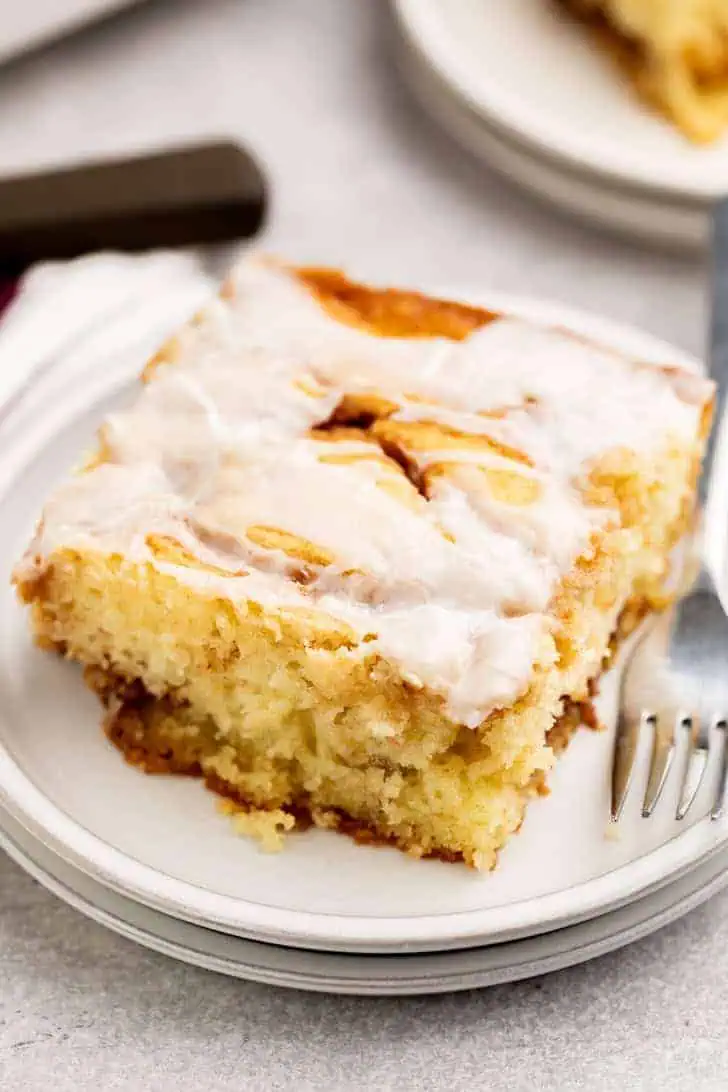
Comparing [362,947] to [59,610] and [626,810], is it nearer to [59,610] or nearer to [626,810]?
[626,810]

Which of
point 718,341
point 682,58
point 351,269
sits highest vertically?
point 682,58

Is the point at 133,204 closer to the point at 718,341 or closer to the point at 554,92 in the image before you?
the point at 554,92

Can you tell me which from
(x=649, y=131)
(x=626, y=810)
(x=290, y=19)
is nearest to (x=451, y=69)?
(x=649, y=131)

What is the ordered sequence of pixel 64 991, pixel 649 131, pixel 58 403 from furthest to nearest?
pixel 649 131
pixel 58 403
pixel 64 991

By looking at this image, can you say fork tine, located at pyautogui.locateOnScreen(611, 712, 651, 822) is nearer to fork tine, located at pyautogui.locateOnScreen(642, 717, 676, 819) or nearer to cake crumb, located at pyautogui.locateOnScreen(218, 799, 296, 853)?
fork tine, located at pyautogui.locateOnScreen(642, 717, 676, 819)

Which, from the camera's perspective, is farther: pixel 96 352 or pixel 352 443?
pixel 96 352

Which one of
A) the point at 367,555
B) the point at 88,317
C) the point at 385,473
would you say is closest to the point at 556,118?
the point at 88,317

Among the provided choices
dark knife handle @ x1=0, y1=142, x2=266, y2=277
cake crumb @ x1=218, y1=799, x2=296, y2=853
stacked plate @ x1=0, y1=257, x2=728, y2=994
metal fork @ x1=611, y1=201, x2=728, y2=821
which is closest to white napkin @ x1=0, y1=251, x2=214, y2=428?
dark knife handle @ x1=0, y1=142, x2=266, y2=277
